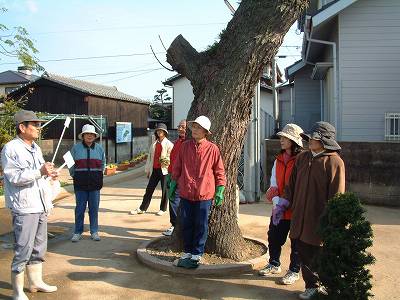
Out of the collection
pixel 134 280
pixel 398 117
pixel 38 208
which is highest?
pixel 398 117

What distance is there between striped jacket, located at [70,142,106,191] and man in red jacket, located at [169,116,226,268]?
189 cm

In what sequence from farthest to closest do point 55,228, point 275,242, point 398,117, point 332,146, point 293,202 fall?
point 398,117 → point 55,228 → point 275,242 → point 293,202 → point 332,146

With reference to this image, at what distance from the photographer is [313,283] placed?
438 centimetres

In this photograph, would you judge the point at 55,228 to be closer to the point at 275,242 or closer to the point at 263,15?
the point at 275,242

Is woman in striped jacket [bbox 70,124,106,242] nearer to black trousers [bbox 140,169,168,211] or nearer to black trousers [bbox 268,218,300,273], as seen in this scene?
black trousers [bbox 140,169,168,211]

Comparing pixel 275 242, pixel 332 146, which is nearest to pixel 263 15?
pixel 332 146

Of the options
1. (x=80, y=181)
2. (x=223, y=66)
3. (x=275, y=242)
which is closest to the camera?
(x=275, y=242)

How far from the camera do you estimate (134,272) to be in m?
5.21

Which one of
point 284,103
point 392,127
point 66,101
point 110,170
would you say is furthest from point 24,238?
point 284,103

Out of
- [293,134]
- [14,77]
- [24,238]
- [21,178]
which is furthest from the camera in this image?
[14,77]

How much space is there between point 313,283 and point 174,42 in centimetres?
341

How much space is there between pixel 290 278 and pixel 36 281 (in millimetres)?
2694

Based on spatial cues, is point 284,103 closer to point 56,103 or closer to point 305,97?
point 305,97

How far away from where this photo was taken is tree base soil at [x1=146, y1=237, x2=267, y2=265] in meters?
5.38
